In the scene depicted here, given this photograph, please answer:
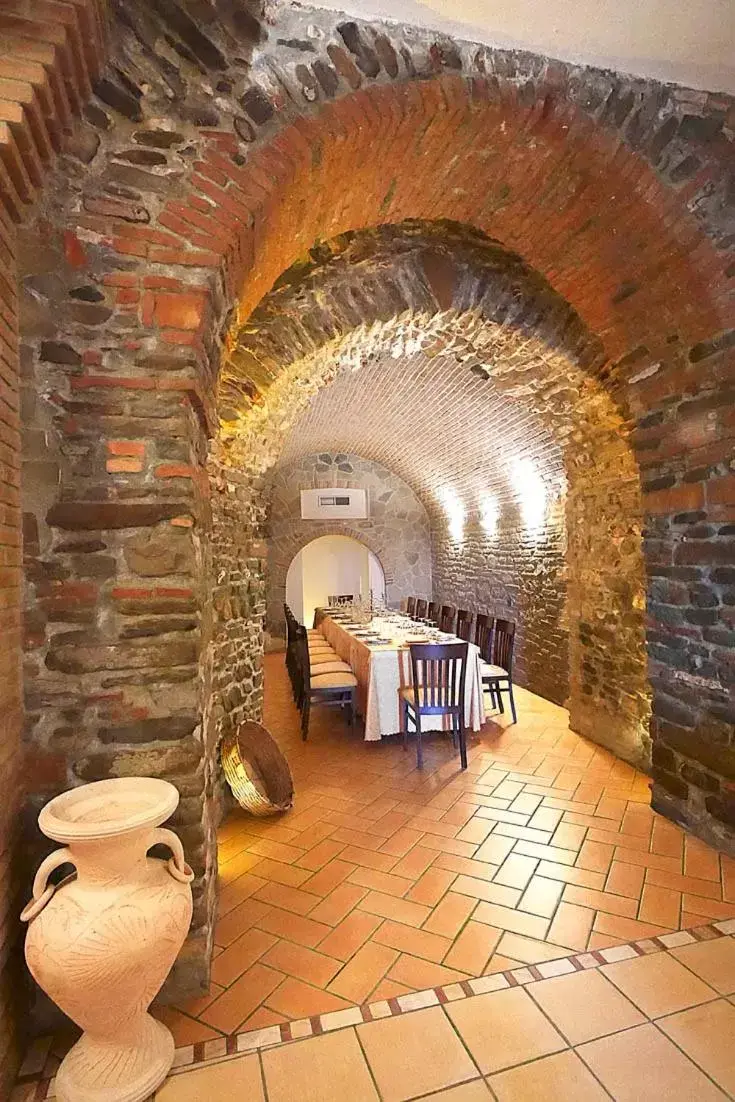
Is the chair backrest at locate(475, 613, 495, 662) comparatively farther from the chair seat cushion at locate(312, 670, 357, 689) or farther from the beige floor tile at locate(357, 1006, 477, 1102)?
the beige floor tile at locate(357, 1006, 477, 1102)

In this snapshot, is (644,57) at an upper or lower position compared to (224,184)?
upper

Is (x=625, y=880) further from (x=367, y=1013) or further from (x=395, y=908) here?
(x=367, y=1013)

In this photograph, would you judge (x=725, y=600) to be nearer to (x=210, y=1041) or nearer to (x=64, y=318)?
(x=210, y=1041)

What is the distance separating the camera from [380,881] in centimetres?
255

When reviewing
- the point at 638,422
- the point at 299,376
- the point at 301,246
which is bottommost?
the point at 638,422

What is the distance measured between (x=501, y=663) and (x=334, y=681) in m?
1.62

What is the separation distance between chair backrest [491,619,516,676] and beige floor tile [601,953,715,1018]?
10.5 ft

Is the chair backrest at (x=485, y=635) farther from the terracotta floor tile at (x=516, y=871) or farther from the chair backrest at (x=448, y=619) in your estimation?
the terracotta floor tile at (x=516, y=871)

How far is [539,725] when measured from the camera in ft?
16.4

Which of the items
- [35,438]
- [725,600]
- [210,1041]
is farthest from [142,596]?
[725,600]

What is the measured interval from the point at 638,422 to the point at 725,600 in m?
1.15

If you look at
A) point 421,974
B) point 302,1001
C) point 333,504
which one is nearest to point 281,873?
point 302,1001

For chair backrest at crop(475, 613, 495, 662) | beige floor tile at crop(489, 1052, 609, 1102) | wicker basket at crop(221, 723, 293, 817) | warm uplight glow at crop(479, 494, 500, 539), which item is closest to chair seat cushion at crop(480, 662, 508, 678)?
chair backrest at crop(475, 613, 495, 662)

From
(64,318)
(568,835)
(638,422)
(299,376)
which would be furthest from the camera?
(299,376)
